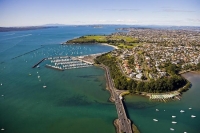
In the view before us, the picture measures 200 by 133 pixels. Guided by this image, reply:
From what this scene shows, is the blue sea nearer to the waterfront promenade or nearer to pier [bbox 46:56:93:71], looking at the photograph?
the waterfront promenade

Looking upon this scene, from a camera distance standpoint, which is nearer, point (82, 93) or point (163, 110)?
point (163, 110)

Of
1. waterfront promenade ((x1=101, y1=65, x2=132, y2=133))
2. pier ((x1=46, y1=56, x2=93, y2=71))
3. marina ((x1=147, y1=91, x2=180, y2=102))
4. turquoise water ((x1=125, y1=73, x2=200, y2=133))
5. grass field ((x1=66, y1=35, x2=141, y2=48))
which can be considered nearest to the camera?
waterfront promenade ((x1=101, y1=65, x2=132, y2=133))

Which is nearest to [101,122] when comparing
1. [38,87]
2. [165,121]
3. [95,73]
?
[165,121]

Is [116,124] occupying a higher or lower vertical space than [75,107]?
lower

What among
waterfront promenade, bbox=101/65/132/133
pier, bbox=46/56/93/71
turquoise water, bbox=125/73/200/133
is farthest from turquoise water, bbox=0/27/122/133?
turquoise water, bbox=125/73/200/133

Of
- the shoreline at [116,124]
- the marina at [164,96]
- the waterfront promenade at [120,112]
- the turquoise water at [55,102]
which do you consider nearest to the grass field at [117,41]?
the turquoise water at [55,102]

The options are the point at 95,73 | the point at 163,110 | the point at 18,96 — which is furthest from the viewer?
the point at 95,73

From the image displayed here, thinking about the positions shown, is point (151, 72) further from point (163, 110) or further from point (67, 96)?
point (67, 96)

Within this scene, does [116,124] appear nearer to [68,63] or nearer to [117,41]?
[68,63]

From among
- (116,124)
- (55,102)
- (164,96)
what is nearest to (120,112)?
(116,124)
